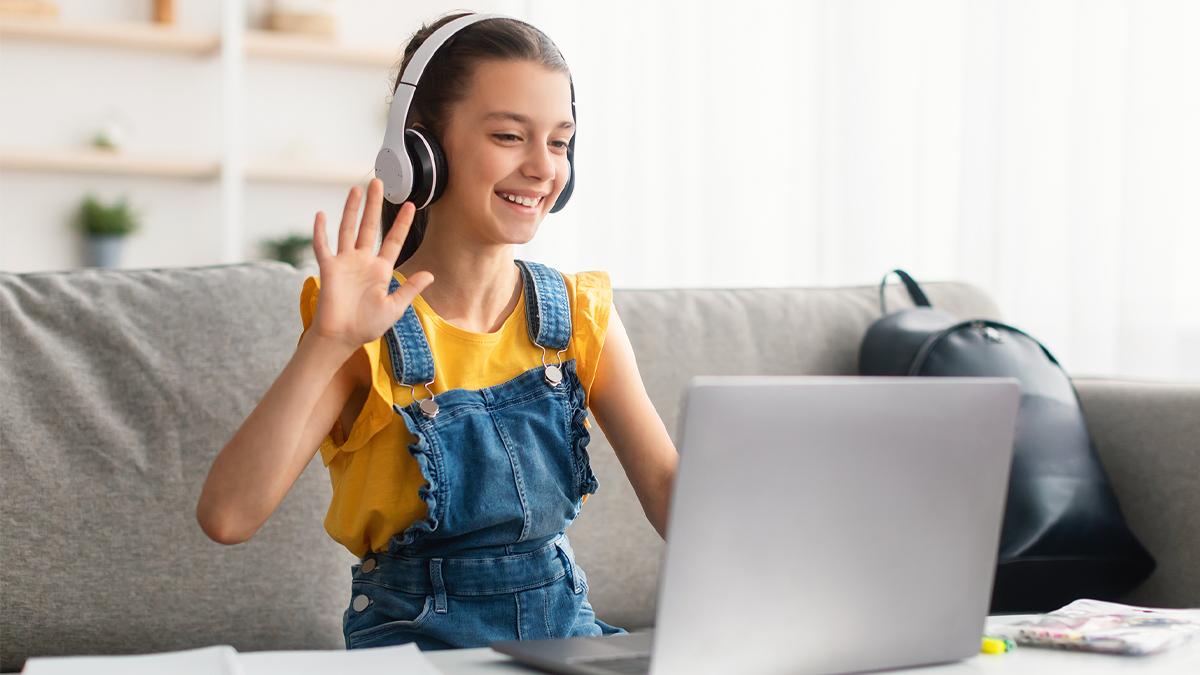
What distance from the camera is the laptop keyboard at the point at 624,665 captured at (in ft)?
2.11

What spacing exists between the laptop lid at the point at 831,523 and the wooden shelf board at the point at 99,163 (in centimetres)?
318

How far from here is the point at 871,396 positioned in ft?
2.06

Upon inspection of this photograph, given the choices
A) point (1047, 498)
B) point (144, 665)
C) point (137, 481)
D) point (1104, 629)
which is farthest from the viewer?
point (1047, 498)

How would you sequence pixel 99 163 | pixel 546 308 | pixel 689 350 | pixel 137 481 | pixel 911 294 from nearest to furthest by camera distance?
1. pixel 546 308
2. pixel 137 481
3. pixel 689 350
4. pixel 911 294
5. pixel 99 163

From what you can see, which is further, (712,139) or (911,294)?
(712,139)

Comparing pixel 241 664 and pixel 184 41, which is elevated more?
pixel 184 41

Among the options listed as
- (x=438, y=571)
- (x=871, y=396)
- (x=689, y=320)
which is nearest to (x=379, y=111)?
(x=689, y=320)

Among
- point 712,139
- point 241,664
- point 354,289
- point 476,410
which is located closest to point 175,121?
point 712,139

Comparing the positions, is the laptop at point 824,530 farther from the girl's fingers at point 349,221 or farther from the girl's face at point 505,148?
the girl's face at point 505,148

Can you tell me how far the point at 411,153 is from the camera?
96cm

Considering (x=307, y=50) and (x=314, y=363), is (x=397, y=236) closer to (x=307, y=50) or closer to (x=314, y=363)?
(x=314, y=363)

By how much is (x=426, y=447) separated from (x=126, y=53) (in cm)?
313

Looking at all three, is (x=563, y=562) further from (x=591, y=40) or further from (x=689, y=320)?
(x=591, y=40)

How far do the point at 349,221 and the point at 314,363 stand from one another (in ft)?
0.37
